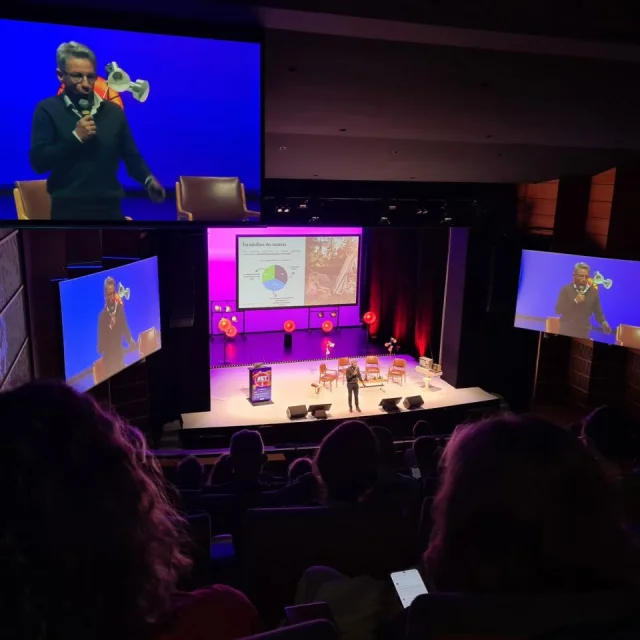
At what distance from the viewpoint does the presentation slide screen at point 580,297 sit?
677 cm

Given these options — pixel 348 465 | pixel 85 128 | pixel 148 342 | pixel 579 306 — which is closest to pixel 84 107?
pixel 85 128

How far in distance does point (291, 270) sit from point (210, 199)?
667cm

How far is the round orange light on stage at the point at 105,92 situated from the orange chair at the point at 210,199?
1.56 feet

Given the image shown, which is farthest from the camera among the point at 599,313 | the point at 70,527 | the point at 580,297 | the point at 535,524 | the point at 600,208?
the point at 600,208

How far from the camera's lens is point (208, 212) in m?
2.96

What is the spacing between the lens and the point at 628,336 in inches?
267

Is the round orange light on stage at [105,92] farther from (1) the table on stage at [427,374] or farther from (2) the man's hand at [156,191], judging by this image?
(1) the table on stage at [427,374]

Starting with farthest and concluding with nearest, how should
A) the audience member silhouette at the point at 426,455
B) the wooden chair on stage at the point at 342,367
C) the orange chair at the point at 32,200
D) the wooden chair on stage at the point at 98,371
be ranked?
the wooden chair on stage at the point at 342,367, the wooden chair on stage at the point at 98,371, the audience member silhouette at the point at 426,455, the orange chair at the point at 32,200

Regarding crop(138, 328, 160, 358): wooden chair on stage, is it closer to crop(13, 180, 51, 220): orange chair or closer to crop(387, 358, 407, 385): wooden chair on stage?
crop(13, 180, 51, 220): orange chair

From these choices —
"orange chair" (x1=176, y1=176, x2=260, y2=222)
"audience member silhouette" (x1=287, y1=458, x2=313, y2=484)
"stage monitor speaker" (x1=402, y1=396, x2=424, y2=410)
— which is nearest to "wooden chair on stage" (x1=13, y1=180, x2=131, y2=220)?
"orange chair" (x1=176, y1=176, x2=260, y2=222)

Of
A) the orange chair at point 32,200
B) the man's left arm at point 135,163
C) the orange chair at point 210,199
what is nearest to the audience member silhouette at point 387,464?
the orange chair at point 210,199

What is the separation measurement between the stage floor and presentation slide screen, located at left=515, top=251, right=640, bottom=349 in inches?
59.9

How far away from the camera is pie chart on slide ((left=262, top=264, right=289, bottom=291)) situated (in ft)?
31.3

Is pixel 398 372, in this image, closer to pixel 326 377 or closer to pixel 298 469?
pixel 326 377
